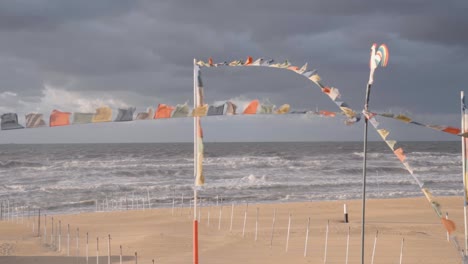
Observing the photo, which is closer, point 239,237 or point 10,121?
point 10,121

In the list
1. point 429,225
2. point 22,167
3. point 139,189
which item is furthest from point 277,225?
point 22,167

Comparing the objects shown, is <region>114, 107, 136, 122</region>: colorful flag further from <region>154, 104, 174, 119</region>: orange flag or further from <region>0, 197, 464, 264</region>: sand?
<region>0, 197, 464, 264</region>: sand

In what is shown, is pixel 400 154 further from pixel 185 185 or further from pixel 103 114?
pixel 185 185

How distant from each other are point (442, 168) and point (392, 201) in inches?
1153

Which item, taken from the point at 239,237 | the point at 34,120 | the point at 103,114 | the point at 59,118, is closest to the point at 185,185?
the point at 239,237

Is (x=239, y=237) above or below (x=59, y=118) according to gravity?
below

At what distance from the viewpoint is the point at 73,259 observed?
571 inches

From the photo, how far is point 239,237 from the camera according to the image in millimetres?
17500

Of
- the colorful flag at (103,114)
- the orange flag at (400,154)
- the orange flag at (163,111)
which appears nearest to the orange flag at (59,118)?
the colorful flag at (103,114)

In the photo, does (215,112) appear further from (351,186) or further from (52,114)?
(351,186)

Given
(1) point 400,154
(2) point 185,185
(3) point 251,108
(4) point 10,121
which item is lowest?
(2) point 185,185

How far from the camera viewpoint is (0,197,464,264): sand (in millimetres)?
14922

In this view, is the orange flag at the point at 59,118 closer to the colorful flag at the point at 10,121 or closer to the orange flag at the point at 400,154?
the colorful flag at the point at 10,121

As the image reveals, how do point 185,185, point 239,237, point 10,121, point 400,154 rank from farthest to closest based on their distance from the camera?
point 185,185 → point 239,237 → point 400,154 → point 10,121
